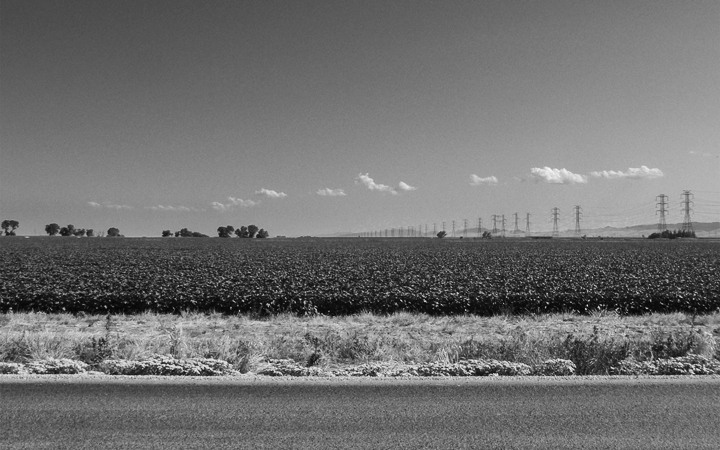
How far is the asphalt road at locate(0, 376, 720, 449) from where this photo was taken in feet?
16.8

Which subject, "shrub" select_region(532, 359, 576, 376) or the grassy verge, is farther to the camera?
the grassy verge

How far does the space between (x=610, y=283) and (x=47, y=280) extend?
2602 cm

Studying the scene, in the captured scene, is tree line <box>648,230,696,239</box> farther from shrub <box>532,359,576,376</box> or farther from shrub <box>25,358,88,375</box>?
shrub <box>25,358,88,375</box>

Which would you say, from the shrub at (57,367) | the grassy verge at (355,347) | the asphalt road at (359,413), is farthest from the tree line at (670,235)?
the shrub at (57,367)

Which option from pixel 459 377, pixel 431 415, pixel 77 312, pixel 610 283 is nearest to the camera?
pixel 431 415

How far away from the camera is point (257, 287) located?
69.9 ft

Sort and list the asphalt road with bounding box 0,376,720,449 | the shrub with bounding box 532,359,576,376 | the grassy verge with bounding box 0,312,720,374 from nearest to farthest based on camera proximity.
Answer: the asphalt road with bounding box 0,376,720,449
the shrub with bounding box 532,359,576,376
the grassy verge with bounding box 0,312,720,374

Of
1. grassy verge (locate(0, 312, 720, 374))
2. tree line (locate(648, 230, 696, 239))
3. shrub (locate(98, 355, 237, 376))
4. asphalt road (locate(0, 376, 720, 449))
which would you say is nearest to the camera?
asphalt road (locate(0, 376, 720, 449))

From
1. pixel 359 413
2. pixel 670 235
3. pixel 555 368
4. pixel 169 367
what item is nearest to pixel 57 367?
pixel 169 367

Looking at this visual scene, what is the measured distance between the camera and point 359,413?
5816 millimetres

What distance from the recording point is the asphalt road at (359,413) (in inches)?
202

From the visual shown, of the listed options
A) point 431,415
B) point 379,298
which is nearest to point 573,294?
point 379,298

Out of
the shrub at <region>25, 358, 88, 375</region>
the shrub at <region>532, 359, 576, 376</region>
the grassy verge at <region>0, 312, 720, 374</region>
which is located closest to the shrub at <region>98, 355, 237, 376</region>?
the shrub at <region>25, 358, 88, 375</region>

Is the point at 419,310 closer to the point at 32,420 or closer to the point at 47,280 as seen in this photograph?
the point at 32,420
